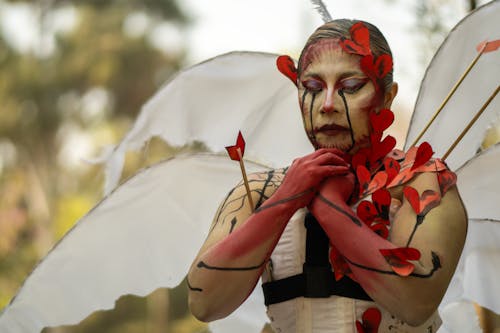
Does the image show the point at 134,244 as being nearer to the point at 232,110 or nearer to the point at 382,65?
the point at 232,110

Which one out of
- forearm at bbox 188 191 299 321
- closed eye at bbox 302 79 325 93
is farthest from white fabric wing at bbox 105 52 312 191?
forearm at bbox 188 191 299 321

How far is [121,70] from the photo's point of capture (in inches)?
855

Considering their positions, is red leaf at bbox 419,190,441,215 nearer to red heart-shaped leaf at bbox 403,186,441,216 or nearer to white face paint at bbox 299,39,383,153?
red heart-shaped leaf at bbox 403,186,441,216

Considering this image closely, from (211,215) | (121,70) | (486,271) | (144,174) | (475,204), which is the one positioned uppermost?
(121,70)

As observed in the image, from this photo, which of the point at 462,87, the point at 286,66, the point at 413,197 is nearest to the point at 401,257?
the point at 413,197

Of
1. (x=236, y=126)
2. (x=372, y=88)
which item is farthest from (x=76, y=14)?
(x=372, y=88)

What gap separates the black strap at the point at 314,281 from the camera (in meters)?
2.04

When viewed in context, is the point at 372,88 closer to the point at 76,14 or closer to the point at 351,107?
the point at 351,107

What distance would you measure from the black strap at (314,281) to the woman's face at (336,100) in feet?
0.69

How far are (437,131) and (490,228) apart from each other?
389 millimetres

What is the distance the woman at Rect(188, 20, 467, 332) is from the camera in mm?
1858

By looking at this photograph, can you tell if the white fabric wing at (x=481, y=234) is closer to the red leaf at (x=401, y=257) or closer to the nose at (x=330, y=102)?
the nose at (x=330, y=102)

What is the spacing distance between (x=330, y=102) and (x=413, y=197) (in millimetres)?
305

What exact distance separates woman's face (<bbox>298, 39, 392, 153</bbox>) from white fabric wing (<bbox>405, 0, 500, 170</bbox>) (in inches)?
38.2
